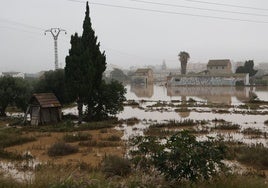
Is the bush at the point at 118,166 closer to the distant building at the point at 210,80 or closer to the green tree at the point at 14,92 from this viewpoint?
the green tree at the point at 14,92

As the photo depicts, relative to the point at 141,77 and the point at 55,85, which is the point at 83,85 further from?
the point at 141,77

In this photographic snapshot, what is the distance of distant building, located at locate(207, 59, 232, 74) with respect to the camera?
94.9m

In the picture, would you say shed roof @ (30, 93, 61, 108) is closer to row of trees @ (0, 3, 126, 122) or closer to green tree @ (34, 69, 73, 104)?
row of trees @ (0, 3, 126, 122)

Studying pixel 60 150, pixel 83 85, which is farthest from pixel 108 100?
pixel 60 150

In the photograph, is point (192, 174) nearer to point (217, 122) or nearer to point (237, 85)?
point (217, 122)

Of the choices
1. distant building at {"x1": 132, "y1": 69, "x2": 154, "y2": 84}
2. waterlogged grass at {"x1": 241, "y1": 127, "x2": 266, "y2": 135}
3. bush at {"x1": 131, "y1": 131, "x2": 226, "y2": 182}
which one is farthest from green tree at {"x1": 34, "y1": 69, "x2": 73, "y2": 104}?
distant building at {"x1": 132, "y1": 69, "x2": 154, "y2": 84}

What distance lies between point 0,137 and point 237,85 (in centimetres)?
7012

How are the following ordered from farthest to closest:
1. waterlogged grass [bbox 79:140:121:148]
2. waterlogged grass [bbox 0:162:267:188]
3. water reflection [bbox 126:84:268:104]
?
water reflection [bbox 126:84:268:104]
waterlogged grass [bbox 79:140:121:148]
waterlogged grass [bbox 0:162:267:188]

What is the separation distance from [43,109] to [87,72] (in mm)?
4180

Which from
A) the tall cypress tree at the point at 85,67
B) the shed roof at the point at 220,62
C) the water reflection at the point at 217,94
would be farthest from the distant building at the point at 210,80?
the tall cypress tree at the point at 85,67

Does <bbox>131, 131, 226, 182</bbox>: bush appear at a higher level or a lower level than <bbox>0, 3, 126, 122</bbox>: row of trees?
lower

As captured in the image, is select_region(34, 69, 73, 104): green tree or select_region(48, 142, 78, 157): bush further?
select_region(34, 69, 73, 104): green tree

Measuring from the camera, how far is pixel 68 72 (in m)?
25.1

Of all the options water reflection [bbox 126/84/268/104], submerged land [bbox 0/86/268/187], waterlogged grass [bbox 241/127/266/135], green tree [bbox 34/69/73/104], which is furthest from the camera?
water reflection [bbox 126/84/268/104]
